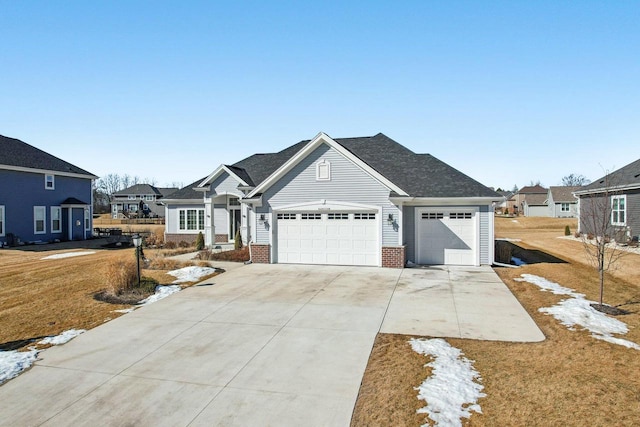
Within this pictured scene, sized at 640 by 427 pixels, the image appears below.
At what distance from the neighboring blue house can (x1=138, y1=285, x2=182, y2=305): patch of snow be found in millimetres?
20662

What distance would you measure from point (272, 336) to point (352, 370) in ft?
7.45

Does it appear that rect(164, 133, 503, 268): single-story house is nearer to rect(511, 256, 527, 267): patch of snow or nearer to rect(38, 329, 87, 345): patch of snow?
rect(511, 256, 527, 267): patch of snow

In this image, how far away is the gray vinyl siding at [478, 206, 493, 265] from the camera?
16469 millimetres

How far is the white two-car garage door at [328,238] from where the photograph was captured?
16719 mm

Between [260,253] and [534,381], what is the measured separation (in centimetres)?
1310

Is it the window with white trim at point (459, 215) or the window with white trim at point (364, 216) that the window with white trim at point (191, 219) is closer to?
the window with white trim at point (364, 216)

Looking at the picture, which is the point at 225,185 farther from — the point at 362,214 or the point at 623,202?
the point at 623,202

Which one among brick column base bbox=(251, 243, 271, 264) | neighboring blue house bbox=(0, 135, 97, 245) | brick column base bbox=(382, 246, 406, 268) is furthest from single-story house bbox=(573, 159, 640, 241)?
neighboring blue house bbox=(0, 135, 97, 245)

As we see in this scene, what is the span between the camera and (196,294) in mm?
12055

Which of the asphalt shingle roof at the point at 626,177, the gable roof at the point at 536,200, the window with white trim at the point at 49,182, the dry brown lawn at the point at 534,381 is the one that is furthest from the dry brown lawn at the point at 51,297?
the gable roof at the point at 536,200

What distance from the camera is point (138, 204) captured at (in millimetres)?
81312

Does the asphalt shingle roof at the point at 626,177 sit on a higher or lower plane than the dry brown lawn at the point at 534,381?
higher

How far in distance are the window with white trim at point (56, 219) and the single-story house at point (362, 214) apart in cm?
2132

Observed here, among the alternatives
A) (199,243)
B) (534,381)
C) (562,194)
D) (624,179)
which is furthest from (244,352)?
(562,194)
